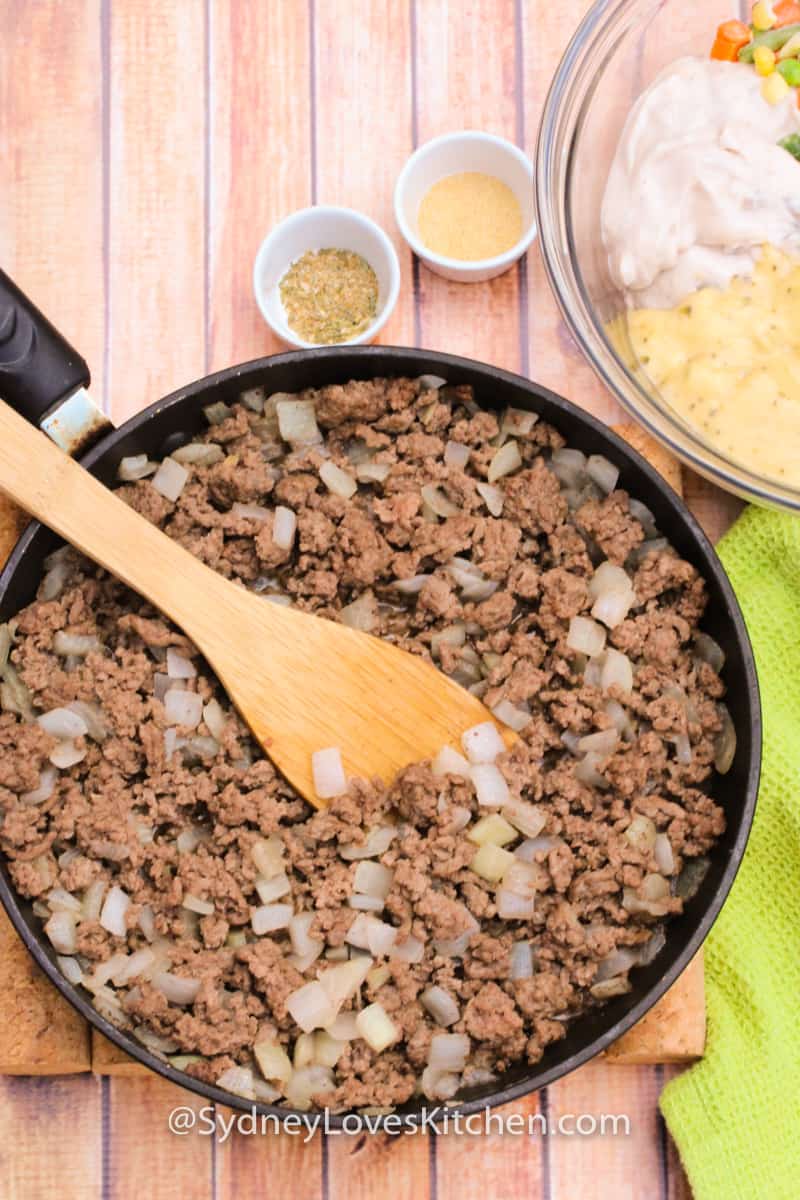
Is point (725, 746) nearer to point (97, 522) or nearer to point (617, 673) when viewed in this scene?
point (617, 673)

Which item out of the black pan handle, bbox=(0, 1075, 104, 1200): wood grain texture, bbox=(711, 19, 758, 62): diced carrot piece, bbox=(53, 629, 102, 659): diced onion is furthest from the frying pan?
bbox=(711, 19, 758, 62): diced carrot piece

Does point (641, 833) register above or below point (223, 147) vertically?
below

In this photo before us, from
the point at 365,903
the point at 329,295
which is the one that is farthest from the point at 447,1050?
the point at 329,295

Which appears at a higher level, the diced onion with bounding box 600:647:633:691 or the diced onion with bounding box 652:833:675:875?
A: the diced onion with bounding box 600:647:633:691

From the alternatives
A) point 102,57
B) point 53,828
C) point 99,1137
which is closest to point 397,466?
point 53,828

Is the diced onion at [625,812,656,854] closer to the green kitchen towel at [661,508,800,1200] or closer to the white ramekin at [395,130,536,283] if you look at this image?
the green kitchen towel at [661,508,800,1200]

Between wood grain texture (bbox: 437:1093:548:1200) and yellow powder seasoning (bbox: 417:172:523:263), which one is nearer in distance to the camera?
wood grain texture (bbox: 437:1093:548:1200)

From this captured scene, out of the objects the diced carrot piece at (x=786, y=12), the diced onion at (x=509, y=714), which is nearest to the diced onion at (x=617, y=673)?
the diced onion at (x=509, y=714)
